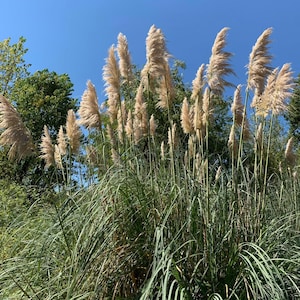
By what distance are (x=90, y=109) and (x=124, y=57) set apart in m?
0.56

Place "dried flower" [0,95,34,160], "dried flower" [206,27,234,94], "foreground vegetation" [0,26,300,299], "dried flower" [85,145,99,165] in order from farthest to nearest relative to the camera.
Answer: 1. "dried flower" [85,145,99,165]
2. "dried flower" [206,27,234,94]
3. "dried flower" [0,95,34,160]
4. "foreground vegetation" [0,26,300,299]

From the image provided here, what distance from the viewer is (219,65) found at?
4.15m

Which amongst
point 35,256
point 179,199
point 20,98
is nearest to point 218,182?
point 179,199

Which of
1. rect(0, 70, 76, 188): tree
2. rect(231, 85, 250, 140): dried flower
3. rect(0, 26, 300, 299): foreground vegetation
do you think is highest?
rect(0, 70, 76, 188): tree

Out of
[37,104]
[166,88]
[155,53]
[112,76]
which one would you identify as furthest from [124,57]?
[37,104]

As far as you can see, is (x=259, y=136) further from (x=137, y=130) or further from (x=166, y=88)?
(x=137, y=130)

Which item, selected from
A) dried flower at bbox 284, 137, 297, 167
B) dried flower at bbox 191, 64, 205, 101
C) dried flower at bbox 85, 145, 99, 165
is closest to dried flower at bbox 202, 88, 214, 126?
dried flower at bbox 191, 64, 205, 101

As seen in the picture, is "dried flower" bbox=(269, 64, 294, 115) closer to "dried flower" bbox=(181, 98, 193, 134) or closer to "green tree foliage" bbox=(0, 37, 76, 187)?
"dried flower" bbox=(181, 98, 193, 134)

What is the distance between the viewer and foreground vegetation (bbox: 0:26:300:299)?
328cm

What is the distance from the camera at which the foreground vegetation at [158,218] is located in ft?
10.8

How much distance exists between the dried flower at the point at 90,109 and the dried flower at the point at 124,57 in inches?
12.5

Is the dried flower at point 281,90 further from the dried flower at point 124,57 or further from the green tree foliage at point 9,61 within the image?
the green tree foliage at point 9,61

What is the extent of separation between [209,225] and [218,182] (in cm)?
93

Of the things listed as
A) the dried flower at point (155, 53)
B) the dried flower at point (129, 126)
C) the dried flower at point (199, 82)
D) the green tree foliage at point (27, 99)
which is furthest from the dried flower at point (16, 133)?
the green tree foliage at point (27, 99)
